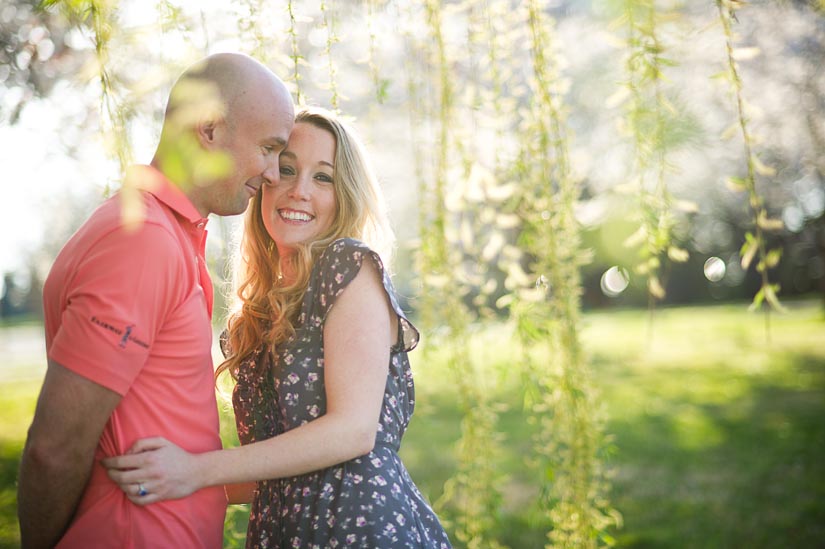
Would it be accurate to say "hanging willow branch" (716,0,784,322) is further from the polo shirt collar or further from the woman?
the polo shirt collar

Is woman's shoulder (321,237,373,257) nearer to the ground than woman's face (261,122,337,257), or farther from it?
nearer to the ground

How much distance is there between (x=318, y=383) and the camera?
1.59 meters

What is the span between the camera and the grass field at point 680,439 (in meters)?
3.89

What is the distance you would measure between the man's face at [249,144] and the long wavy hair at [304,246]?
0.22 metres

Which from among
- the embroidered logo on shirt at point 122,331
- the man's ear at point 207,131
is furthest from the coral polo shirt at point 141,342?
the man's ear at point 207,131

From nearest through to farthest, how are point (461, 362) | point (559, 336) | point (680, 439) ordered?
point (559, 336)
point (461, 362)
point (680, 439)

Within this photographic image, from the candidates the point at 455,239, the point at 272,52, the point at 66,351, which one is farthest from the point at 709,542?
the point at 66,351

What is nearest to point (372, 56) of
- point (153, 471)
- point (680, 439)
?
point (153, 471)

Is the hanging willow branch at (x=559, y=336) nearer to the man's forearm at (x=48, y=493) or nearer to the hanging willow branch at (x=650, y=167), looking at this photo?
the hanging willow branch at (x=650, y=167)

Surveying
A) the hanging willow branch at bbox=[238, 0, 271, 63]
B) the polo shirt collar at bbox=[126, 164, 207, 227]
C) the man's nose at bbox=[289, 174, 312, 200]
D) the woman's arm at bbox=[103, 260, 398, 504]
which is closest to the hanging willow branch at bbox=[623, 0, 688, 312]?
the woman's arm at bbox=[103, 260, 398, 504]

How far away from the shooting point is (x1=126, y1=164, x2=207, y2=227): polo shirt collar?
1.47 m

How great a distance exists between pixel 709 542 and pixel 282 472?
321cm

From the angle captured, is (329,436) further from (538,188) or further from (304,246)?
(538,188)

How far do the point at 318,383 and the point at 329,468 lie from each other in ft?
0.61
